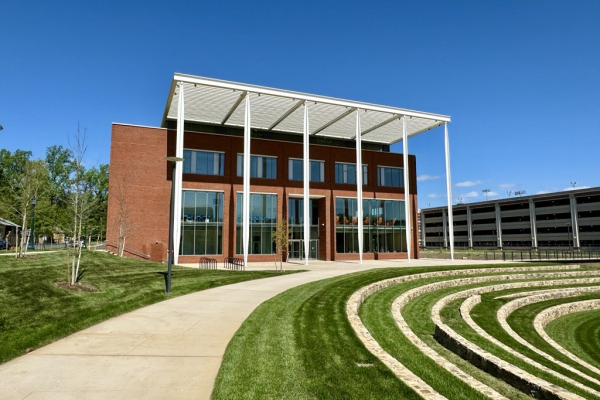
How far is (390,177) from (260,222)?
17104 mm

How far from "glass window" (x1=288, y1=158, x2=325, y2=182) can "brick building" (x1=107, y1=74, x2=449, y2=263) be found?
11 cm

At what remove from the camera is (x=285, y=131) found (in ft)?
150

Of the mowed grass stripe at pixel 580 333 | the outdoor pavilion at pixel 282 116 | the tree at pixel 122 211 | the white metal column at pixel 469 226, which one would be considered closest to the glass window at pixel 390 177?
the outdoor pavilion at pixel 282 116

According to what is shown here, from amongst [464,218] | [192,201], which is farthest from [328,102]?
[464,218]

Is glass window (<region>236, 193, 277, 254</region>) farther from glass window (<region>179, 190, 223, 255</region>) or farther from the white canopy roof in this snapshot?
the white canopy roof

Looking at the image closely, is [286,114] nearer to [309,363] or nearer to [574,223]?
[309,363]

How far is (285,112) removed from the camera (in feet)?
128

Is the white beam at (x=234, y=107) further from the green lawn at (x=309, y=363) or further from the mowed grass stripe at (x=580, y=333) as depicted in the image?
the mowed grass stripe at (x=580, y=333)

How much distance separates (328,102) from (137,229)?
21168 millimetres

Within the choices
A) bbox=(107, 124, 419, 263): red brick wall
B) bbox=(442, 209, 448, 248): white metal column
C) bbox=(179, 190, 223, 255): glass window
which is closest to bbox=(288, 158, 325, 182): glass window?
bbox=(107, 124, 419, 263): red brick wall

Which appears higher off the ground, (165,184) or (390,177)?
(390,177)

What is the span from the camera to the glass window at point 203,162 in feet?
124

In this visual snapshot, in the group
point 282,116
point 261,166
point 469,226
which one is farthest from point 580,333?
point 469,226

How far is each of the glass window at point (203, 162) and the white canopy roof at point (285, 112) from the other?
4160 millimetres
